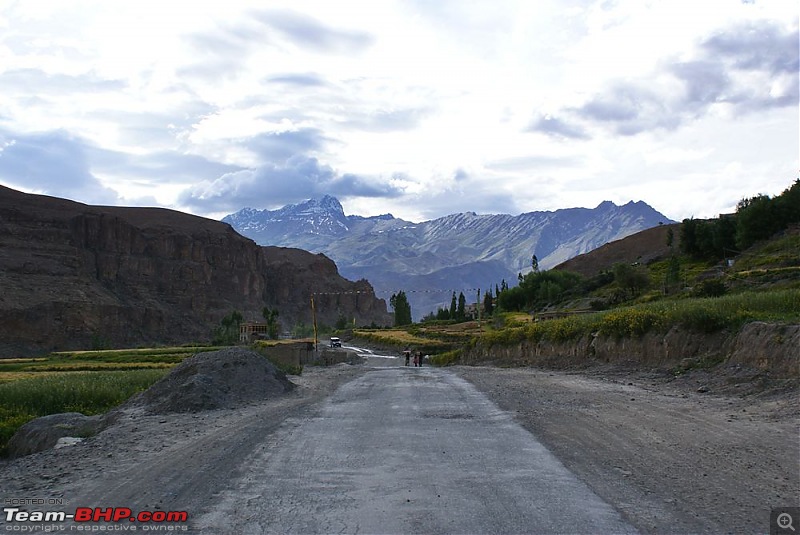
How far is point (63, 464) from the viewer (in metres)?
12.0

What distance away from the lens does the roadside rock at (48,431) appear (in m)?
19.1

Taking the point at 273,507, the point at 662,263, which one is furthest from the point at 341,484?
the point at 662,263

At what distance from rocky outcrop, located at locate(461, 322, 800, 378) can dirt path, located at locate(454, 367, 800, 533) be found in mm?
1679

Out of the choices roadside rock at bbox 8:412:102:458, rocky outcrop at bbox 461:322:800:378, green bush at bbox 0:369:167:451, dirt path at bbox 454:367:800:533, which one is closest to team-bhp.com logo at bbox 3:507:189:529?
dirt path at bbox 454:367:800:533

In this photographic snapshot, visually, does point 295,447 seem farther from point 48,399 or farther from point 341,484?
point 48,399

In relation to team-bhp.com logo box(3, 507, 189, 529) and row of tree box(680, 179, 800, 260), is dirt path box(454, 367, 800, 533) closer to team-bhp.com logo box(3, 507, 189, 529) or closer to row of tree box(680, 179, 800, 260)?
team-bhp.com logo box(3, 507, 189, 529)

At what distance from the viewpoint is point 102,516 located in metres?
8.09

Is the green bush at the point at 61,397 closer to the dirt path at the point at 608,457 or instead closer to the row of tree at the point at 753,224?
the dirt path at the point at 608,457

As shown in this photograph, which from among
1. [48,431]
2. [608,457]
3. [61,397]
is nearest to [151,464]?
[608,457]

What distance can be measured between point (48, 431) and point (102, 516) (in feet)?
45.2

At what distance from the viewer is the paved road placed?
744cm

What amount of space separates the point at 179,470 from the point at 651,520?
21.7ft

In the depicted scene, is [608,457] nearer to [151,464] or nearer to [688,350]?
[151,464]

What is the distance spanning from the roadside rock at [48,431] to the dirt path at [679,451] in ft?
37.0
